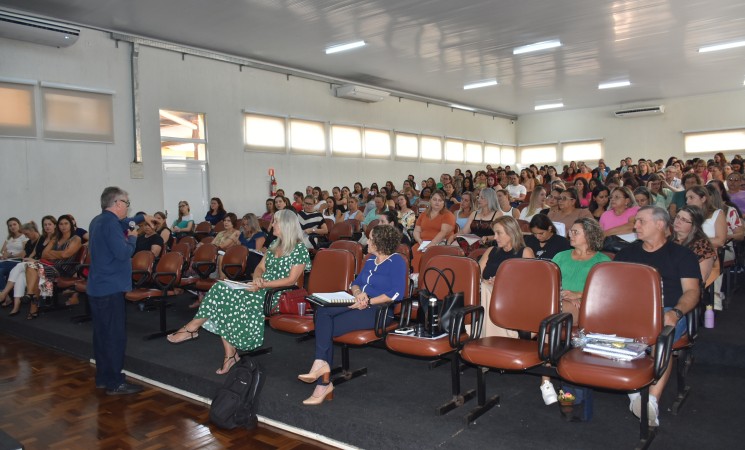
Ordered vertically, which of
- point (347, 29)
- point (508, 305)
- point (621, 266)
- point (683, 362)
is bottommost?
point (683, 362)

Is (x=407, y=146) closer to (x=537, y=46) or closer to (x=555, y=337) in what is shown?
(x=537, y=46)

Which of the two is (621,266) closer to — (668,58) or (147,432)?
(147,432)

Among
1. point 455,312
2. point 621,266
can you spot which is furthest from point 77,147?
point 621,266

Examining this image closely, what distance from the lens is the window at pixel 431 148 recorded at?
49.8 ft

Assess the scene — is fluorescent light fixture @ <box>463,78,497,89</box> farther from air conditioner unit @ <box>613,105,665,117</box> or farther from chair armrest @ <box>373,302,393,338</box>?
chair armrest @ <box>373,302,393,338</box>

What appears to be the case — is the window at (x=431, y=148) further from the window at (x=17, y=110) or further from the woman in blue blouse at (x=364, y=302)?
the woman in blue blouse at (x=364, y=302)

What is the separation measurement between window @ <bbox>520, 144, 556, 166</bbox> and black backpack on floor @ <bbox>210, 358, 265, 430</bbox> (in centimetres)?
1657

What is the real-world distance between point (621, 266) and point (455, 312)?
0.86 m

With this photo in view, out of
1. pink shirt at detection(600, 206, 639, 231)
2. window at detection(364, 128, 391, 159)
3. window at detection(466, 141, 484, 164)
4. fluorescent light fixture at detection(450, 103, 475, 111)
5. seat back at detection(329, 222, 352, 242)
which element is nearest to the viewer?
pink shirt at detection(600, 206, 639, 231)

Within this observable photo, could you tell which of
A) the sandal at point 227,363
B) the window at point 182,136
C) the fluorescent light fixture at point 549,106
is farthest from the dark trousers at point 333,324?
the fluorescent light fixture at point 549,106

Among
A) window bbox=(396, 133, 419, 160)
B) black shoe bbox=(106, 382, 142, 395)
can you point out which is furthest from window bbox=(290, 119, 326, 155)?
black shoe bbox=(106, 382, 142, 395)

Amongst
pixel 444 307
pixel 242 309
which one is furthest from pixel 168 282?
pixel 444 307

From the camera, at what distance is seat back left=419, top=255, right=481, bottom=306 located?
3.29m

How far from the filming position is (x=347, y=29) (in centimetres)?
840
